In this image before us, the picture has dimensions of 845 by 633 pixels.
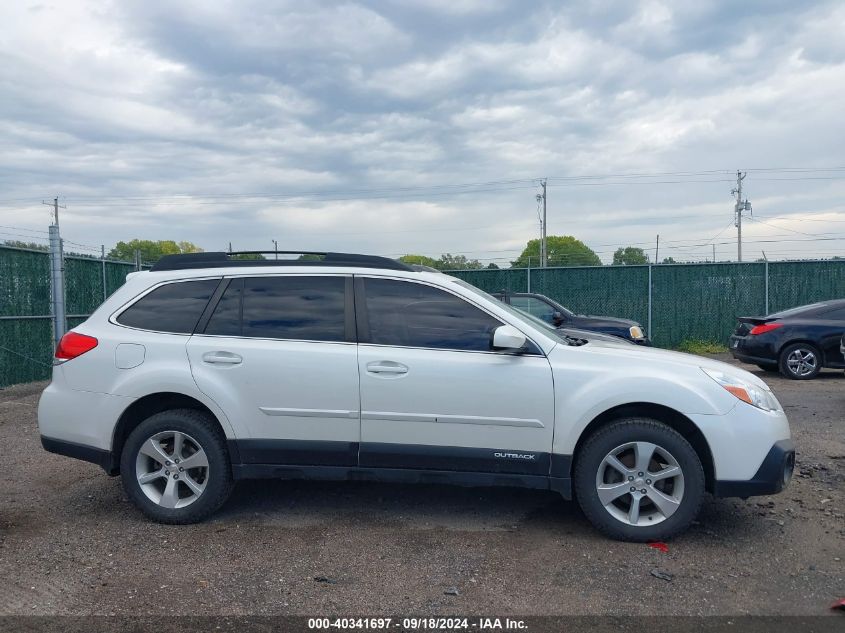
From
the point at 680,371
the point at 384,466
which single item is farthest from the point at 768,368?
the point at 384,466

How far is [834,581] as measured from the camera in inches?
157

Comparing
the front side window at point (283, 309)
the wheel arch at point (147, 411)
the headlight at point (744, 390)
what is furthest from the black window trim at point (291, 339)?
the headlight at point (744, 390)

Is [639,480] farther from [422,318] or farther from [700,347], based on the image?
[700,347]

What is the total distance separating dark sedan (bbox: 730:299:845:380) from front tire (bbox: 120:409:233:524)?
33.0 ft

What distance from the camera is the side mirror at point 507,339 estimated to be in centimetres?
455

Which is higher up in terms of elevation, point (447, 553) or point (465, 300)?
point (465, 300)

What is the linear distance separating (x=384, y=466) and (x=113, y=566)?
1661 millimetres

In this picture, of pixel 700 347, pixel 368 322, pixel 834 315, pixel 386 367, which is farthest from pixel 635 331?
pixel 386 367

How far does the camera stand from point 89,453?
4.94m

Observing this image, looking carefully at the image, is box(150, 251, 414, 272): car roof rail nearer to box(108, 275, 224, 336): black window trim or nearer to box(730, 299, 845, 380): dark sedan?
box(108, 275, 224, 336): black window trim

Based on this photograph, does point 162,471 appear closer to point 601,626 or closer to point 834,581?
point 601,626

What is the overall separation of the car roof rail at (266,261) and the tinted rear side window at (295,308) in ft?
0.51

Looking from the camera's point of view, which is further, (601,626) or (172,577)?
(172,577)

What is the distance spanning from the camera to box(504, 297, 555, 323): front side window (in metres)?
12.3
